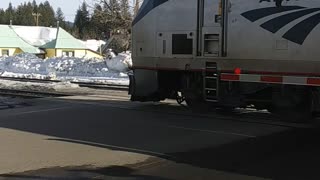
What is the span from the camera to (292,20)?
10781mm

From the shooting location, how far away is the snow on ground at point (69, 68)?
35.9 metres

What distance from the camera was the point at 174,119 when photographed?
1325 centimetres

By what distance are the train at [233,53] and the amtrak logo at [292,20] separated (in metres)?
0.02

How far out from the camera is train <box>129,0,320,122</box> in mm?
10742

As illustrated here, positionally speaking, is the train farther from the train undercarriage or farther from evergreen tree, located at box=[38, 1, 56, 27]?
evergreen tree, located at box=[38, 1, 56, 27]

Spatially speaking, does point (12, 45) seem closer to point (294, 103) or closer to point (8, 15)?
point (8, 15)

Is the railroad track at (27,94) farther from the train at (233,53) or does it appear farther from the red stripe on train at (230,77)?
the red stripe on train at (230,77)

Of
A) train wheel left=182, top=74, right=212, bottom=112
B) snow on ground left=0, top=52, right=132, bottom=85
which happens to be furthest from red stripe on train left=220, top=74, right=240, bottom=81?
snow on ground left=0, top=52, right=132, bottom=85

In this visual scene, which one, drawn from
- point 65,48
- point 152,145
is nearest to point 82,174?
point 152,145

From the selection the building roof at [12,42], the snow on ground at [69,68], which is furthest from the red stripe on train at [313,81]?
the building roof at [12,42]

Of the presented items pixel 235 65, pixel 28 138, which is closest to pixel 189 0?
pixel 235 65

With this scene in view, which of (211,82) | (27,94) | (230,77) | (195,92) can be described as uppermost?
(230,77)

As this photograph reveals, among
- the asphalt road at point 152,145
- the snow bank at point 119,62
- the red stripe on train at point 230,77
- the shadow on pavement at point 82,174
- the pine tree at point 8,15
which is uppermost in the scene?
the pine tree at point 8,15

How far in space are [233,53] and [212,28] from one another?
81cm
